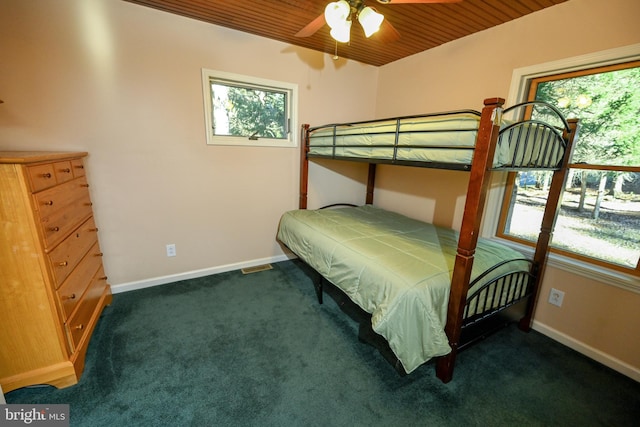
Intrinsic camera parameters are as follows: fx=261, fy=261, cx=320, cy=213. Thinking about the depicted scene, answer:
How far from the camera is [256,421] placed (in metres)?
1.32

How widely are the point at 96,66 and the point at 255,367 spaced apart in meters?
2.50

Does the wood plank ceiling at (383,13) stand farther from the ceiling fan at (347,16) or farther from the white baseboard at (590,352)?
the white baseboard at (590,352)

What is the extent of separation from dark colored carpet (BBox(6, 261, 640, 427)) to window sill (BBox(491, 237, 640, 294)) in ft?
1.85

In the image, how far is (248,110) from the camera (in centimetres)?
271

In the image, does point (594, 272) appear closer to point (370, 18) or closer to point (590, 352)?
point (590, 352)

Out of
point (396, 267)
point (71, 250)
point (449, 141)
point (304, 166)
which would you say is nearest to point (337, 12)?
point (449, 141)

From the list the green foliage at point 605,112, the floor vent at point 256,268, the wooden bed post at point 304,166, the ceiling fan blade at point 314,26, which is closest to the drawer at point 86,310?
the floor vent at point 256,268

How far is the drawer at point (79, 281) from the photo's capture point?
149cm

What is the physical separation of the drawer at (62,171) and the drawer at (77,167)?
7 cm

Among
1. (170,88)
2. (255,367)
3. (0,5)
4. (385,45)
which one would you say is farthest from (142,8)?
(255,367)

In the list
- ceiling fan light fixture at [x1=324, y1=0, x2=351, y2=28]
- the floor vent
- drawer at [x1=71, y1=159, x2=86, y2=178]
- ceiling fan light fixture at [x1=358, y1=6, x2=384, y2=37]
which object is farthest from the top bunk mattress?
drawer at [x1=71, y1=159, x2=86, y2=178]

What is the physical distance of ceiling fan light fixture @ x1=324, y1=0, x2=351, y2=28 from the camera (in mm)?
1361

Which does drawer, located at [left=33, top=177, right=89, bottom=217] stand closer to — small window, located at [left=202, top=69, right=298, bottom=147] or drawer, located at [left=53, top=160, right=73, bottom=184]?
drawer, located at [left=53, top=160, right=73, bottom=184]

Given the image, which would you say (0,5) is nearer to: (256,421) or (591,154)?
(256,421)
